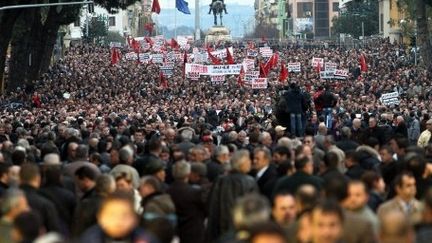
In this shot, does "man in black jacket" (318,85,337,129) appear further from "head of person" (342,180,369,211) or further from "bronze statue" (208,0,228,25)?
"bronze statue" (208,0,228,25)

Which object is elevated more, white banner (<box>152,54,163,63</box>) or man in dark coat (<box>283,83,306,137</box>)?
man in dark coat (<box>283,83,306,137</box>)

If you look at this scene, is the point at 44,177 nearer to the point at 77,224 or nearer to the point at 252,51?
the point at 77,224

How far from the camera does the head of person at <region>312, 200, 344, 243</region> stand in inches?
395

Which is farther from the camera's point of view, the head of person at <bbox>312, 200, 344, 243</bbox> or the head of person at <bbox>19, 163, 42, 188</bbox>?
the head of person at <bbox>19, 163, 42, 188</bbox>

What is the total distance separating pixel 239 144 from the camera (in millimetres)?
23781

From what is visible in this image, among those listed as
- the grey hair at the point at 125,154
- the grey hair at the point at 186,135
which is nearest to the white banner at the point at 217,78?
the grey hair at the point at 186,135

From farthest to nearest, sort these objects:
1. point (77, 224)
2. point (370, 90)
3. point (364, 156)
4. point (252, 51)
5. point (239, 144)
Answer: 1. point (252, 51)
2. point (370, 90)
3. point (239, 144)
4. point (364, 156)
5. point (77, 224)

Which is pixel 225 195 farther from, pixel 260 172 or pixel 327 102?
pixel 327 102

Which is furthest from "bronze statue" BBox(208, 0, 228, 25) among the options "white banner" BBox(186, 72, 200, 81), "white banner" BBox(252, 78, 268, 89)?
"white banner" BBox(252, 78, 268, 89)

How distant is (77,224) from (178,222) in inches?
56.4

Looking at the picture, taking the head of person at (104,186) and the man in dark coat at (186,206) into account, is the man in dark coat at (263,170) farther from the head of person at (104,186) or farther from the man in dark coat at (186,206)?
the head of person at (104,186)

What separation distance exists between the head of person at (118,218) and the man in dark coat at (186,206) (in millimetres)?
4844

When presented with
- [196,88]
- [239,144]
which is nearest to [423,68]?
[196,88]

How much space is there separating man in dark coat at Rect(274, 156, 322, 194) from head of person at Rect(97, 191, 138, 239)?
150 inches
